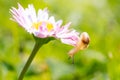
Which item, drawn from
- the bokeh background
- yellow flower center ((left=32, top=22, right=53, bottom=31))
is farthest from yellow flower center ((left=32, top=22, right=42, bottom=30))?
the bokeh background

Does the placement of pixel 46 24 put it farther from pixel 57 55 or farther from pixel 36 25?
pixel 57 55

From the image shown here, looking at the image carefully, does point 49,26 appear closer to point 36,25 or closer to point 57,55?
point 36,25

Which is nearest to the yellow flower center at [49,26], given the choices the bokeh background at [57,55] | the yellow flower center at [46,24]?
the yellow flower center at [46,24]

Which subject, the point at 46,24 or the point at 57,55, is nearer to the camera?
the point at 46,24

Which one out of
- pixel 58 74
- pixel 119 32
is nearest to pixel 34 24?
pixel 58 74

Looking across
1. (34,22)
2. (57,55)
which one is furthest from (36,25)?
(57,55)

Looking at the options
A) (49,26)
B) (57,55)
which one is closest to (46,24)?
(49,26)

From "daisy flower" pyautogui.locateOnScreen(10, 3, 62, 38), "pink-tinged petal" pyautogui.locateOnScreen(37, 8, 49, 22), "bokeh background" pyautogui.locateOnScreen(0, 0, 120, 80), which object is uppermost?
"bokeh background" pyautogui.locateOnScreen(0, 0, 120, 80)

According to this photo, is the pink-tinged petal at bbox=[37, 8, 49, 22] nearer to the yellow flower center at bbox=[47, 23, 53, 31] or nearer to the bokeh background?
the yellow flower center at bbox=[47, 23, 53, 31]

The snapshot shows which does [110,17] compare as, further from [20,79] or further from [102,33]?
[20,79]

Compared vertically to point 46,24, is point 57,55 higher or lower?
higher

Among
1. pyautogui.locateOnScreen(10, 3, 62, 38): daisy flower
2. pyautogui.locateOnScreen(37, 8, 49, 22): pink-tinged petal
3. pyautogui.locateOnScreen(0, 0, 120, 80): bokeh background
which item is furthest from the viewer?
pyautogui.locateOnScreen(0, 0, 120, 80): bokeh background
